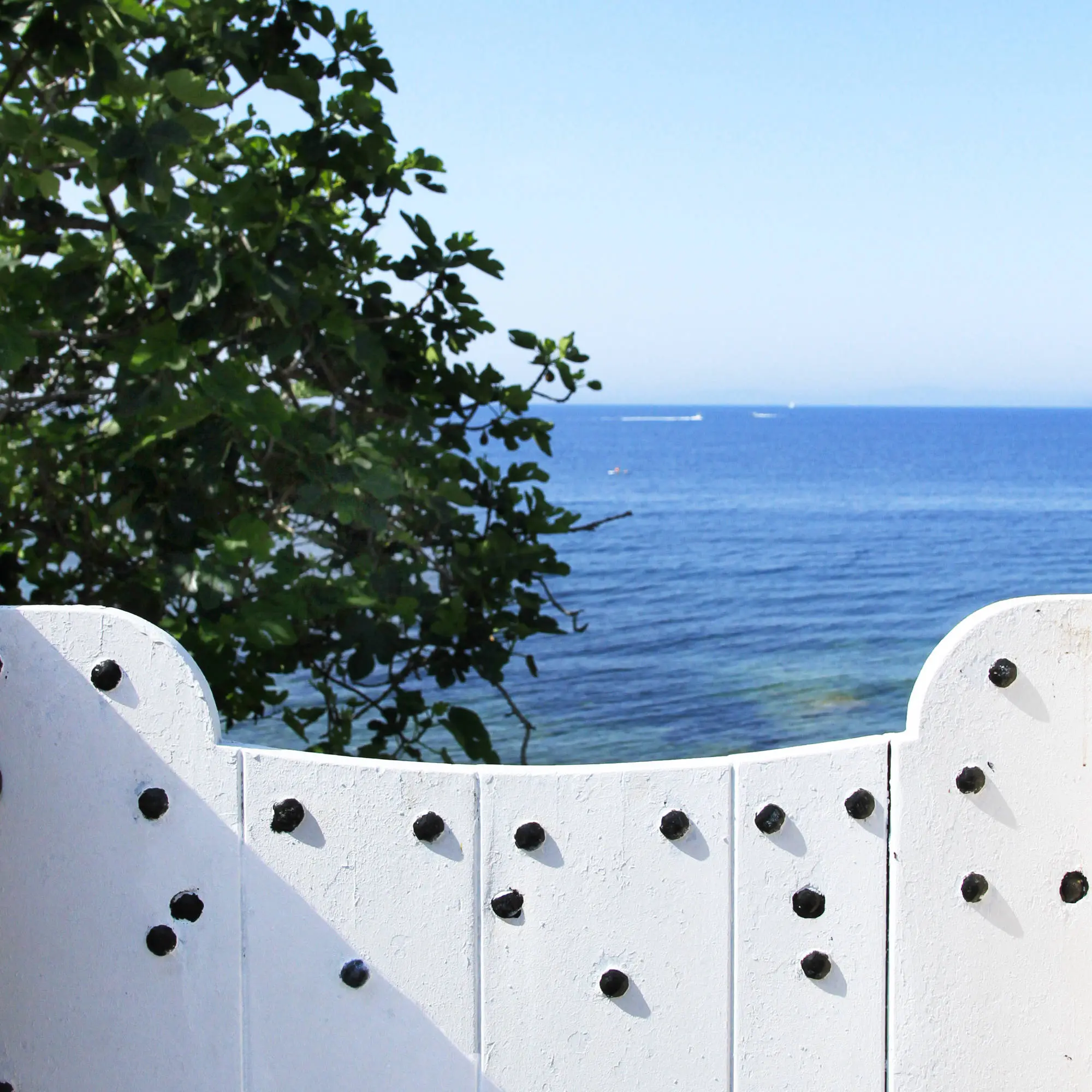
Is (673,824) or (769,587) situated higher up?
(673,824)

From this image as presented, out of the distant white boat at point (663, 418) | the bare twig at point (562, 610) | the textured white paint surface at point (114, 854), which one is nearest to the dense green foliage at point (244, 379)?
the bare twig at point (562, 610)

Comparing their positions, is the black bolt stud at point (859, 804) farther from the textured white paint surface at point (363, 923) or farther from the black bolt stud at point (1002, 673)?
the textured white paint surface at point (363, 923)

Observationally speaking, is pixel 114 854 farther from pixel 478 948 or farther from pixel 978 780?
pixel 978 780

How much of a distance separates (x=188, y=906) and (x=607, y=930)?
0.56 metres

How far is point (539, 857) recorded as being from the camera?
1.56 meters

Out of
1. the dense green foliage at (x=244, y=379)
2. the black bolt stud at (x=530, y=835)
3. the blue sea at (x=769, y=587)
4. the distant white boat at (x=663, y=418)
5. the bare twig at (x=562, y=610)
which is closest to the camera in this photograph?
the black bolt stud at (x=530, y=835)

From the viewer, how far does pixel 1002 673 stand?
164 centimetres

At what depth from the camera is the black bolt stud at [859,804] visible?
1605 mm

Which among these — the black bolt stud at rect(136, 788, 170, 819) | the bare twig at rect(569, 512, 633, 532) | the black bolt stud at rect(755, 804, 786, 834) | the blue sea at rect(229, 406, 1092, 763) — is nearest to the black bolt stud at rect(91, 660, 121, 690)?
the black bolt stud at rect(136, 788, 170, 819)

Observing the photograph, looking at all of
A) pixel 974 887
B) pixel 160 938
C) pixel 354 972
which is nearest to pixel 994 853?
pixel 974 887

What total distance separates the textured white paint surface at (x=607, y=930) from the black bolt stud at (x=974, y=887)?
0.34 meters

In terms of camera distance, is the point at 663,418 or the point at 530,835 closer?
the point at 530,835

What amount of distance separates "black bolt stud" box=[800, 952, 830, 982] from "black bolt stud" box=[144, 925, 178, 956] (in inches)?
33.3

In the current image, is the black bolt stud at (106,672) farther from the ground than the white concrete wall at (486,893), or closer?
farther from the ground
